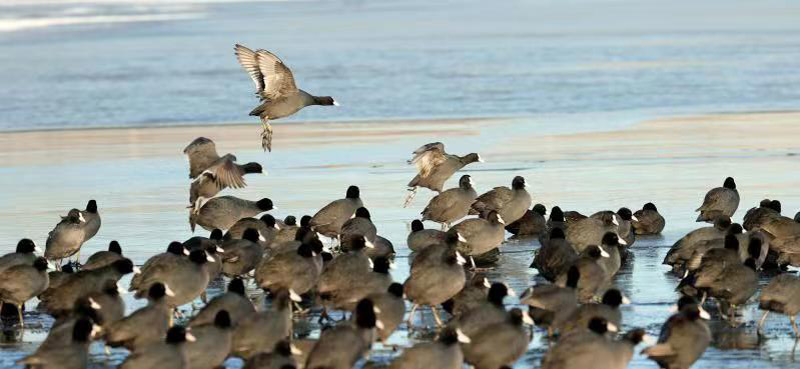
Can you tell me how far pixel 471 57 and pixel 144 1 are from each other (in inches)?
2801

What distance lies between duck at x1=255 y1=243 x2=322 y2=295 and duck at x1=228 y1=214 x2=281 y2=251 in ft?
8.32

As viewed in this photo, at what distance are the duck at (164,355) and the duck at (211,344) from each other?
15 cm

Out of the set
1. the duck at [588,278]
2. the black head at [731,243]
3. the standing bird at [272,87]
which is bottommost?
the duck at [588,278]

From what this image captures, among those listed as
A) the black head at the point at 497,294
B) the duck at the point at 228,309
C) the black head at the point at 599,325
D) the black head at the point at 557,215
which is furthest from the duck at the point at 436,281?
the black head at the point at 557,215

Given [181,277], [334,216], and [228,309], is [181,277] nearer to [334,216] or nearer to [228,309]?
[228,309]

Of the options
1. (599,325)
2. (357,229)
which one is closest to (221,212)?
(357,229)

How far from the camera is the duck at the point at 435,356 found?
9945mm

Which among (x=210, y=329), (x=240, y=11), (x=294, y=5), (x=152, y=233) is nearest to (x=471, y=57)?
(x=152, y=233)

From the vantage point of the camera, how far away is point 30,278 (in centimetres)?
1295

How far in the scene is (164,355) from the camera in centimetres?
986

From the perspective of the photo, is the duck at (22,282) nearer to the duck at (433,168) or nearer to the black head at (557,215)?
the black head at (557,215)

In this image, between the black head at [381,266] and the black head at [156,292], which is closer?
the black head at [156,292]

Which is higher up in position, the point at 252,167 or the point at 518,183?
the point at 252,167

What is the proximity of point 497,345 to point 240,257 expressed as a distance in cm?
439
